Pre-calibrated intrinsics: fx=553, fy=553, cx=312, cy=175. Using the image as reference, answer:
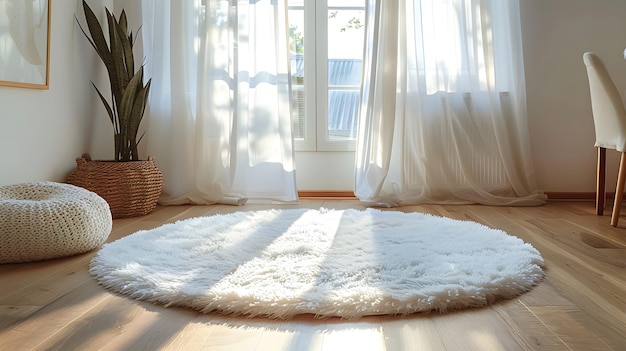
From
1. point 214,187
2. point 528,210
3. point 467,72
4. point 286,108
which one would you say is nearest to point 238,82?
point 286,108

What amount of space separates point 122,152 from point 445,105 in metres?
1.86

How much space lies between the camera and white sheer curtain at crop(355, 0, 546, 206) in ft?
10.6

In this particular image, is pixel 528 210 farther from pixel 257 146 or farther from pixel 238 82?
pixel 238 82

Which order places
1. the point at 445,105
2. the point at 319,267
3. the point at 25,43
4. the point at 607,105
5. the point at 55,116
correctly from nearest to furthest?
the point at 319,267 < the point at 25,43 < the point at 607,105 < the point at 55,116 < the point at 445,105

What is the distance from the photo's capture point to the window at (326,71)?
3.58m

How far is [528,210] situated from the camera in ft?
10.0

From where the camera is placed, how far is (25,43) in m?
2.48

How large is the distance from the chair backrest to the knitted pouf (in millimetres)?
2319

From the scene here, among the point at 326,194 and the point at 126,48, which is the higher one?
the point at 126,48

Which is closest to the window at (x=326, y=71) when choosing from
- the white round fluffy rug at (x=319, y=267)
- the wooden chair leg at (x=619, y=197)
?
the white round fluffy rug at (x=319, y=267)

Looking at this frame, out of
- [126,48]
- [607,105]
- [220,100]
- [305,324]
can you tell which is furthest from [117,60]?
[607,105]

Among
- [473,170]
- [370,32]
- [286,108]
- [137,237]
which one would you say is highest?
[370,32]

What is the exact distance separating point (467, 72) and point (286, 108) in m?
1.09

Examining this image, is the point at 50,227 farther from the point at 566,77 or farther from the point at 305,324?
the point at 566,77
